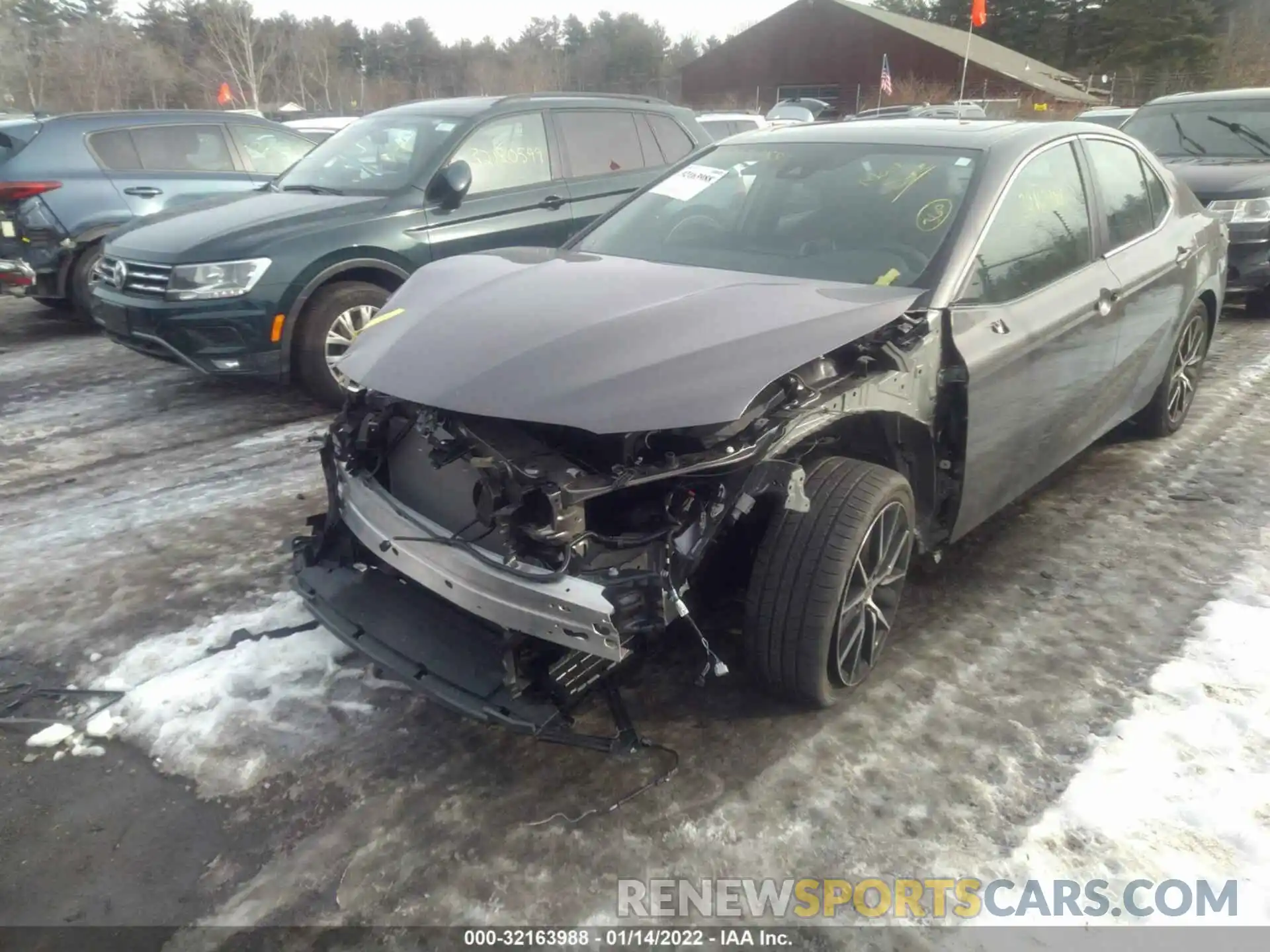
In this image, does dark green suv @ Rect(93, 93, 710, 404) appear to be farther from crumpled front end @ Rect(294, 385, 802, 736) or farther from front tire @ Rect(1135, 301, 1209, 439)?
front tire @ Rect(1135, 301, 1209, 439)

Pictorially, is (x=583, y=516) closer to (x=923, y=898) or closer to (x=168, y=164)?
(x=923, y=898)

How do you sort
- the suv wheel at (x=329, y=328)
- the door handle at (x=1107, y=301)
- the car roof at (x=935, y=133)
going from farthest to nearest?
the suv wheel at (x=329, y=328), the door handle at (x=1107, y=301), the car roof at (x=935, y=133)

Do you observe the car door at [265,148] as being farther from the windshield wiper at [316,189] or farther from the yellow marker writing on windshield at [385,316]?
the yellow marker writing on windshield at [385,316]

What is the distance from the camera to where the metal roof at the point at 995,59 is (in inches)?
1593

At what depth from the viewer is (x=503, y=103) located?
257 inches

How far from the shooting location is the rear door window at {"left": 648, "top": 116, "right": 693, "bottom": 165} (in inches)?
298

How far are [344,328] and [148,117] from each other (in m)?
4.19

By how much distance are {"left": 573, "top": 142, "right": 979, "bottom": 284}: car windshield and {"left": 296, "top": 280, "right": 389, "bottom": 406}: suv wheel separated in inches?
91.1

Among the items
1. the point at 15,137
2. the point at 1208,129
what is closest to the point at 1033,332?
the point at 1208,129

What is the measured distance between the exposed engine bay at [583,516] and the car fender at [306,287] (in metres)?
3.03

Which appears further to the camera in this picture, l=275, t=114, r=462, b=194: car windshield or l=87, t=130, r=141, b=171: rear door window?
l=87, t=130, r=141, b=171: rear door window

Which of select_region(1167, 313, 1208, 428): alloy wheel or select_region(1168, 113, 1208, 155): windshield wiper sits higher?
select_region(1168, 113, 1208, 155): windshield wiper

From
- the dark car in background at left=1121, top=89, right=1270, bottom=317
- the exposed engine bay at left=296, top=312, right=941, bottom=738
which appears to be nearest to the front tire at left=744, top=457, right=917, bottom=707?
the exposed engine bay at left=296, top=312, right=941, bottom=738

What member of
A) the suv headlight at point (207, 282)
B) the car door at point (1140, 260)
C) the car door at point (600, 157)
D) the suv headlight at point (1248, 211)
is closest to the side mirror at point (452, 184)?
the car door at point (600, 157)
